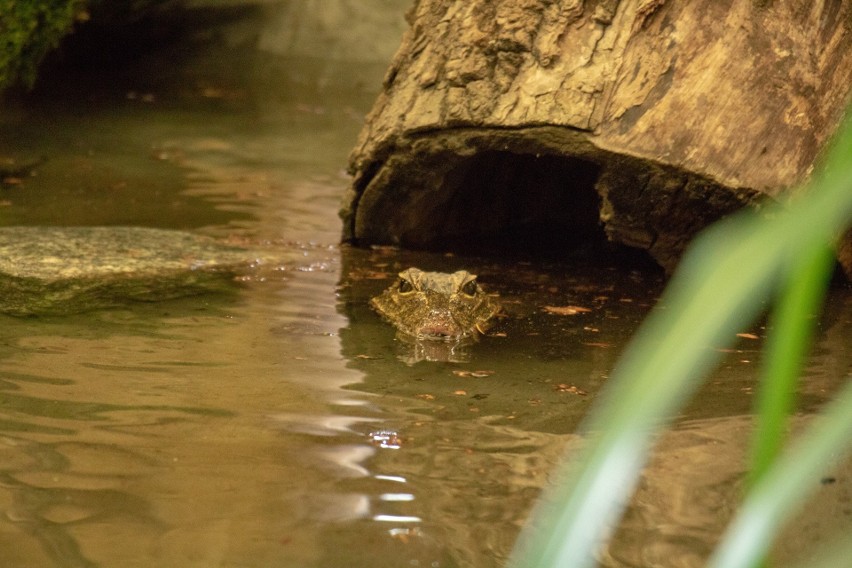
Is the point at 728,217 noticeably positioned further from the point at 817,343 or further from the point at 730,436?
the point at 730,436

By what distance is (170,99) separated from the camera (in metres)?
11.0

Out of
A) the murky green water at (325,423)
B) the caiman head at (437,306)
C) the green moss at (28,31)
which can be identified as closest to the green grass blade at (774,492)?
the murky green water at (325,423)

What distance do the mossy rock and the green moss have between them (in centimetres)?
364

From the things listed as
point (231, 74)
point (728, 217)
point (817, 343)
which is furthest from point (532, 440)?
point (231, 74)

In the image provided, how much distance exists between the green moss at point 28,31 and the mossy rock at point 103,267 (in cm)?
364

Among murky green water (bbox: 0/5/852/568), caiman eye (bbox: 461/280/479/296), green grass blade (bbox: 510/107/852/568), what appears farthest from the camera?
caiman eye (bbox: 461/280/479/296)

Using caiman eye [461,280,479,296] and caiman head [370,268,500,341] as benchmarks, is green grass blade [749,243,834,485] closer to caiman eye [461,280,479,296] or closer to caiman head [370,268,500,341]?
caiman head [370,268,500,341]

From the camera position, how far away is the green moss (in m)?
8.27

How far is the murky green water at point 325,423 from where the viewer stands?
93.0 inches

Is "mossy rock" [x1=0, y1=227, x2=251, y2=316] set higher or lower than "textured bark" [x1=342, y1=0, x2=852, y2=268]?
lower

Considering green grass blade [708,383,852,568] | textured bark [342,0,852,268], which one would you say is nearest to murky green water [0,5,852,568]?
textured bark [342,0,852,268]

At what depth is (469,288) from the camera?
15.0ft

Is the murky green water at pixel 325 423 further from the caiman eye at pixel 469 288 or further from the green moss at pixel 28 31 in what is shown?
the green moss at pixel 28 31

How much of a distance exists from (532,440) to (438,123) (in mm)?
2291
